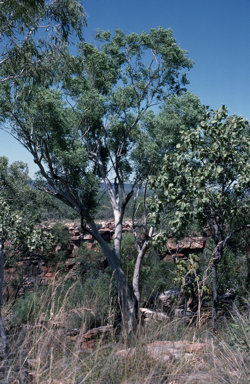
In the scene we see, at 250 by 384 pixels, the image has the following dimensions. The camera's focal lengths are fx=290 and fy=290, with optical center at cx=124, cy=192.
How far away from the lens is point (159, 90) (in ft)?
35.2

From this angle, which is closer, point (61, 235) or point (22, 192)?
point (22, 192)

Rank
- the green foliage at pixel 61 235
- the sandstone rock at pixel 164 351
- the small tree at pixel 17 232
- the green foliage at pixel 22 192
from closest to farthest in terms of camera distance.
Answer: the sandstone rock at pixel 164 351
the small tree at pixel 17 232
the green foliage at pixel 22 192
the green foliage at pixel 61 235

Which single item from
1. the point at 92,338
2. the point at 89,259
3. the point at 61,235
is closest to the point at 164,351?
the point at 92,338

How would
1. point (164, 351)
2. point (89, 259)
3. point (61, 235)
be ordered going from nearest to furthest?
point (164, 351)
point (89, 259)
point (61, 235)

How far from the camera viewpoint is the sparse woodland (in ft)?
7.97

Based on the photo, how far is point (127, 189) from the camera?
1166 cm

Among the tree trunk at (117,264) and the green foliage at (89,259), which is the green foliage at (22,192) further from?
the green foliage at (89,259)

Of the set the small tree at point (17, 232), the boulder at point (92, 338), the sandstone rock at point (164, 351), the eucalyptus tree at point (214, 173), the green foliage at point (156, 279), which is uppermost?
the eucalyptus tree at point (214, 173)

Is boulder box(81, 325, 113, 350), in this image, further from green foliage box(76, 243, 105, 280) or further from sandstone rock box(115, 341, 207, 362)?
green foliage box(76, 243, 105, 280)

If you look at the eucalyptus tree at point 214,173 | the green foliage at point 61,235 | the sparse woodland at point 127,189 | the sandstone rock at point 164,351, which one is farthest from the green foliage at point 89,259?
the sandstone rock at point 164,351

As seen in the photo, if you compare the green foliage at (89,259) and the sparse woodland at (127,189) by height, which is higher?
the sparse woodland at (127,189)

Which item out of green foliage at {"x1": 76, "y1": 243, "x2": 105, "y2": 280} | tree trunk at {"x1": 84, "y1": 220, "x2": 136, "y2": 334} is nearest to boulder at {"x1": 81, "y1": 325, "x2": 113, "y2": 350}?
tree trunk at {"x1": 84, "y1": 220, "x2": 136, "y2": 334}

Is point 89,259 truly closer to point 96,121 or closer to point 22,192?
point 22,192

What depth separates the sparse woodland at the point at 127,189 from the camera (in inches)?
95.6
